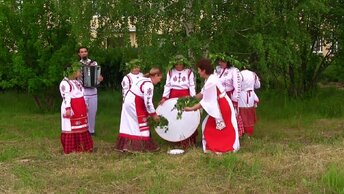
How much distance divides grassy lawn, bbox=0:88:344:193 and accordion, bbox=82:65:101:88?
3.26ft

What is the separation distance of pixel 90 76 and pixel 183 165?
2961 millimetres

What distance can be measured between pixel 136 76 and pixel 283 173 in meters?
2.70

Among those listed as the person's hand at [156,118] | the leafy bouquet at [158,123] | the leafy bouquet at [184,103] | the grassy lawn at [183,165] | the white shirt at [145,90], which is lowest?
the grassy lawn at [183,165]

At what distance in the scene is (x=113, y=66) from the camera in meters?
18.4

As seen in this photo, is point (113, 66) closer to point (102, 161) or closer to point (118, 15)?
point (118, 15)

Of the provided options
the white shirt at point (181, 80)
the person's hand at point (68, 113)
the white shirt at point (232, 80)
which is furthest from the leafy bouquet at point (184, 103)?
the person's hand at point (68, 113)

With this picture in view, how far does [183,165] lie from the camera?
23.3 ft

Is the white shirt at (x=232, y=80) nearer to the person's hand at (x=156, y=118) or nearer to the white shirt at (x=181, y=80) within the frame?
the white shirt at (x=181, y=80)

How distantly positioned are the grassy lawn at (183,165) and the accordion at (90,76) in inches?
39.1

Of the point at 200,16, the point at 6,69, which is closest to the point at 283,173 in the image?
the point at 200,16

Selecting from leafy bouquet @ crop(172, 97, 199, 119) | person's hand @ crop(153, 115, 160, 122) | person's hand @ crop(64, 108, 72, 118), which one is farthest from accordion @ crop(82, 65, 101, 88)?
leafy bouquet @ crop(172, 97, 199, 119)

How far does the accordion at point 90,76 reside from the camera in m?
9.20

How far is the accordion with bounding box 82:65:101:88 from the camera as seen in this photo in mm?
9203

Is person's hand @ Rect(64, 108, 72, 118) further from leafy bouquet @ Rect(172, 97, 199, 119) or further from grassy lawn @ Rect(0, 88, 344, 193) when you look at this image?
leafy bouquet @ Rect(172, 97, 199, 119)
